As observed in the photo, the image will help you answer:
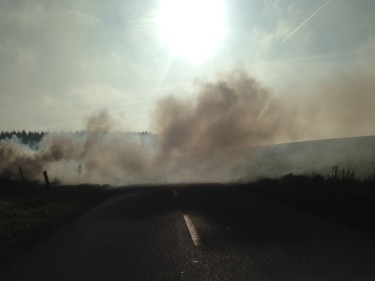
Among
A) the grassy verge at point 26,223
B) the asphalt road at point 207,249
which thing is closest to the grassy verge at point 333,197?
the asphalt road at point 207,249

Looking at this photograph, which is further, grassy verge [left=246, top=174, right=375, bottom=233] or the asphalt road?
grassy verge [left=246, top=174, right=375, bottom=233]

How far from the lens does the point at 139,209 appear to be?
41.2ft

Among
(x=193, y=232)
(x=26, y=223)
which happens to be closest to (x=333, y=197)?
(x=193, y=232)

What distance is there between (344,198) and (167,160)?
29261 mm

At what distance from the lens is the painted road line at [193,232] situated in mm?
7598

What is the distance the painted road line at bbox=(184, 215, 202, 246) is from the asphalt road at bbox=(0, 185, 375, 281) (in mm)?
89

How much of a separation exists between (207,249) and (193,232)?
153cm

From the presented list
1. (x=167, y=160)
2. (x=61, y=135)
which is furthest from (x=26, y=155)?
(x=167, y=160)

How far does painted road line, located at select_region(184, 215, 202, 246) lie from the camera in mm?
7598

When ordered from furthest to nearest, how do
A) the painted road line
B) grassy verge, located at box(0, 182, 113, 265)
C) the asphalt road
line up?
grassy verge, located at box(0, 182, 113, 265) < the painted road line < the asphalt road

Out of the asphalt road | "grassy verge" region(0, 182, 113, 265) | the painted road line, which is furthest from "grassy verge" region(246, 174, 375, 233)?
"grassy verge" region(0, 182, 113, 265)

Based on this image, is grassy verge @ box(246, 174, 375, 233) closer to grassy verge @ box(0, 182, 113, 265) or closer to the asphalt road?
the asphalt road

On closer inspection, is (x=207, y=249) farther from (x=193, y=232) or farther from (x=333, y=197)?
(x=333, y=197)

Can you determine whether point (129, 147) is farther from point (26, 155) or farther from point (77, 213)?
point (77, 213)
